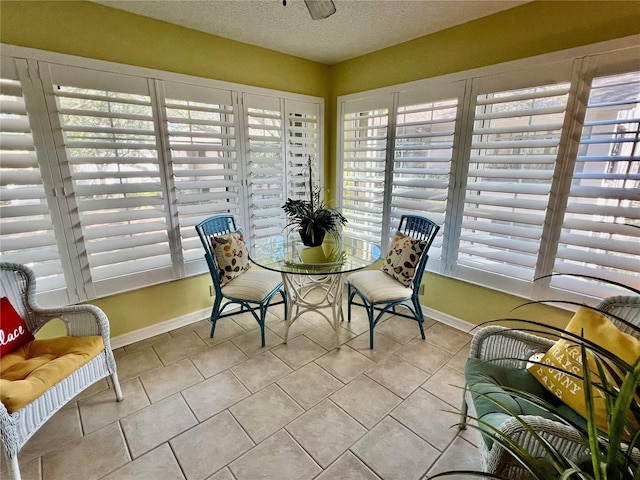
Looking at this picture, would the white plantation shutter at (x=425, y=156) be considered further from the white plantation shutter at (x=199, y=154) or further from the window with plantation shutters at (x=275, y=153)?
the white plantation shutter at (x=199, y=154)

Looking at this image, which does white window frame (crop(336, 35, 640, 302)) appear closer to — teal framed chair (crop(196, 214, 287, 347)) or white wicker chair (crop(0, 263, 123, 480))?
teal framed chair (crop(196, 214, 287, 347))

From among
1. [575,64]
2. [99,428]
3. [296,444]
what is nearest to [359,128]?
[575,64]

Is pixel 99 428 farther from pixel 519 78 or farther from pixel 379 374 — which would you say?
pixel 519 78

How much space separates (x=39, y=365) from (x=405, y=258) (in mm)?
2376

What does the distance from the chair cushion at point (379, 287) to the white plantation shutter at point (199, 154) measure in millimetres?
1303

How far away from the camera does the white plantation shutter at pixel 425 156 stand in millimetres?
2559

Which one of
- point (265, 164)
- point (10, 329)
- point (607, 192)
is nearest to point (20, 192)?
point (10, 329)

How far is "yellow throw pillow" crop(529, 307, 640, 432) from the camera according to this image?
1.21m

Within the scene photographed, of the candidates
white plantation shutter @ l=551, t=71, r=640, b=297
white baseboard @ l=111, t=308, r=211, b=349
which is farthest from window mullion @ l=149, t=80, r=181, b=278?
white plantation shutter @ l=551, t=71, r=640, b=297

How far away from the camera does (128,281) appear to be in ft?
7.99

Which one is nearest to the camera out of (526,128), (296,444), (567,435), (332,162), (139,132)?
(567,435)

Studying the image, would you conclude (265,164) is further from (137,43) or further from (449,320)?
(449,320)

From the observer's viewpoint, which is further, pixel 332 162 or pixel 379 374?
pixel 332 162

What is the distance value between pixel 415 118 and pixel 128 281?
270cm
